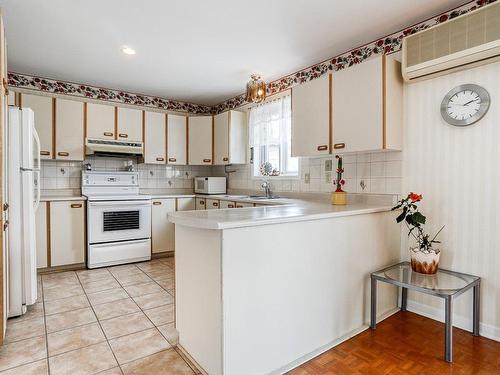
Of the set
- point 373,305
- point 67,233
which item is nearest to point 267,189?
point 373,305

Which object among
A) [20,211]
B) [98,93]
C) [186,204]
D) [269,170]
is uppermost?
[98,93]

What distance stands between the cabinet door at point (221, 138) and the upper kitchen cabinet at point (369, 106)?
2.03 m

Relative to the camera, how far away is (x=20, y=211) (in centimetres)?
234

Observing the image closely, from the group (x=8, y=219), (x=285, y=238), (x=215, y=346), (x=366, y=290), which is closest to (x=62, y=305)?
(x=8, y=219)

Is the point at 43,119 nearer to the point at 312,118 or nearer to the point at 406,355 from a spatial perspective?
the point at 312,118

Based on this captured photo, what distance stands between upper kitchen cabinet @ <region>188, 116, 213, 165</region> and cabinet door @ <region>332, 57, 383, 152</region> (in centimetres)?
242

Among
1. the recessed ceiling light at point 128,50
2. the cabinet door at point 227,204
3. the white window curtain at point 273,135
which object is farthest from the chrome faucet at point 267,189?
the recessed ceiling light at point 128,50

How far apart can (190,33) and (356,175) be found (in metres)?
2.03

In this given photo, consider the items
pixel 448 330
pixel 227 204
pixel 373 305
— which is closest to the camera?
pixel 448 330

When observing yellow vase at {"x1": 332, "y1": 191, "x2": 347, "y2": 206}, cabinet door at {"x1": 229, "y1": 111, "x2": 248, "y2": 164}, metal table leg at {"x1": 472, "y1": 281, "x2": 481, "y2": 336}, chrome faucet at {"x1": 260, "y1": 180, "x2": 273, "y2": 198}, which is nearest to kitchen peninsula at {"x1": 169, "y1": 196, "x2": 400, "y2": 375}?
yellow vase at {"x1": 332, "y1": 191, "x2": 347, "y2": 206}

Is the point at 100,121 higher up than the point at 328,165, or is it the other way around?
the point at 100,121

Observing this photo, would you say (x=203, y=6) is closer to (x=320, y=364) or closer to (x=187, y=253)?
(x=187, y=253)

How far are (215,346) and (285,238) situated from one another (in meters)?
0.68

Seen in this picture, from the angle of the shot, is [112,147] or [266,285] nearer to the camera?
[266,285]
